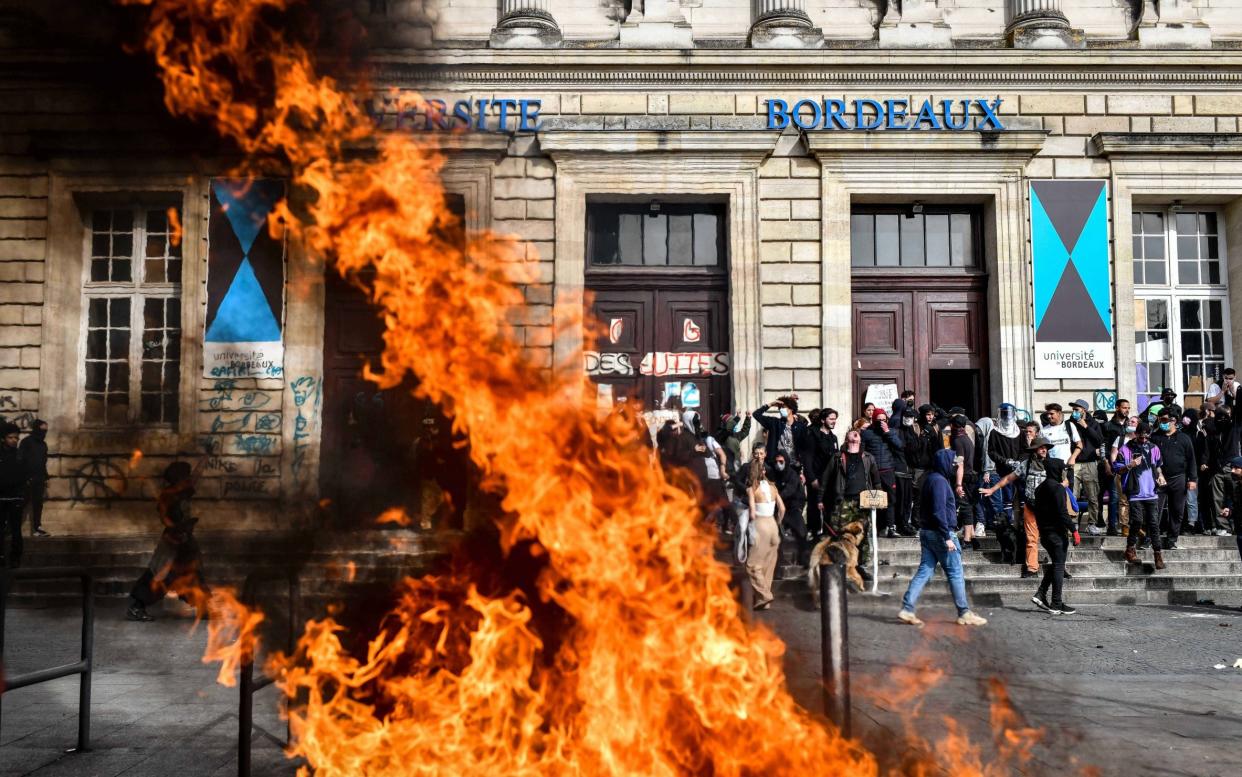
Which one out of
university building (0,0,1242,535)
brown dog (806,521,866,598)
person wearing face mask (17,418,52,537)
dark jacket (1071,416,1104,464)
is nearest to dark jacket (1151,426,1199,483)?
dark jacket (1071,416,1104,464)

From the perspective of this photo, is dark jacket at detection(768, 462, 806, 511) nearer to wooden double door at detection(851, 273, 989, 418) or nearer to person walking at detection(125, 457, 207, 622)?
wooden double door at detection(851, 273, 989, 418)

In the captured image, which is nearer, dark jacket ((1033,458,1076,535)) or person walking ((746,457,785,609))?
person walking ((746,457,785,609))

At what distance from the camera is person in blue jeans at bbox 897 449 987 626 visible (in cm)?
930

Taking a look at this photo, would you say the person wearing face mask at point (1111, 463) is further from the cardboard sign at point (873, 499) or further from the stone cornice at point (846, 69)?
the stone cornice at point (846, 69)

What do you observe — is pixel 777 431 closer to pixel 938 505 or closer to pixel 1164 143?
pixel 938 505

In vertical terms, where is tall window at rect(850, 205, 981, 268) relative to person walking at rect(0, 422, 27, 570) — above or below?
above

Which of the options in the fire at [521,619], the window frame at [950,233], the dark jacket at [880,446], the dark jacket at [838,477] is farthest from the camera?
the window frame at [950,233]

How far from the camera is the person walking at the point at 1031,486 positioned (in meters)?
10.6

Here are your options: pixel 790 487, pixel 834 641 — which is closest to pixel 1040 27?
pixel 790 487

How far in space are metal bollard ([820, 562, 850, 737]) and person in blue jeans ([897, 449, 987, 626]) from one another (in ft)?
16.2

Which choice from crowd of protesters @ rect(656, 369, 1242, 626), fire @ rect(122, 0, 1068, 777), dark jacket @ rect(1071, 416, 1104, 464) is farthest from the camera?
dark jacket @ rect(1071, 416, 1104, 464)

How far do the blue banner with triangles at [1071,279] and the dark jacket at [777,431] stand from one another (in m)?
4.62

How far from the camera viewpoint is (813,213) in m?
14.6

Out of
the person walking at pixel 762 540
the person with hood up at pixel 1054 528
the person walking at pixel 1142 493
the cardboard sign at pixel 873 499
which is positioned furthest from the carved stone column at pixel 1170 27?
the person walking at pixel 762 540
